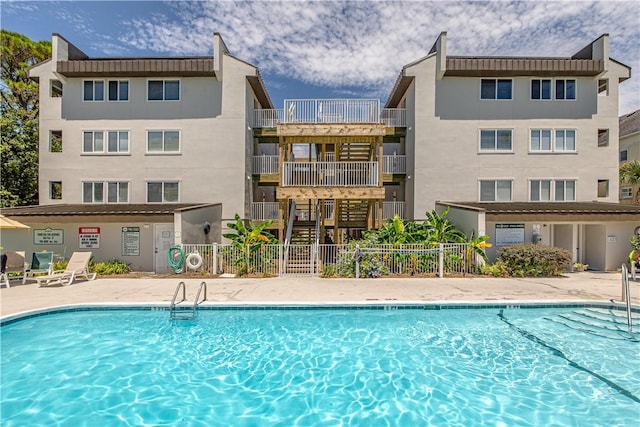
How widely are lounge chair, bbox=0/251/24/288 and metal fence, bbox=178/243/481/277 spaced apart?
20.5ft

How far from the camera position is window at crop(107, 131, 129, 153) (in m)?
18.8

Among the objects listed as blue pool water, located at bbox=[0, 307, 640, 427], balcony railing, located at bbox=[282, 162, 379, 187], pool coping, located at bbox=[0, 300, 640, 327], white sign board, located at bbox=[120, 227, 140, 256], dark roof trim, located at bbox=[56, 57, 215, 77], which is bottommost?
blue pool water, located at bbox=[0, 307, 640, 427]

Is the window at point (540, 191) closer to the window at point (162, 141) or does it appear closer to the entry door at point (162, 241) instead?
the entry door at point (162, 241)

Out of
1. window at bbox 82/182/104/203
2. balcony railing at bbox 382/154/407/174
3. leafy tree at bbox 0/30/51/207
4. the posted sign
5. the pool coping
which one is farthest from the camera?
leafy tree at bbox 0/30/51/207

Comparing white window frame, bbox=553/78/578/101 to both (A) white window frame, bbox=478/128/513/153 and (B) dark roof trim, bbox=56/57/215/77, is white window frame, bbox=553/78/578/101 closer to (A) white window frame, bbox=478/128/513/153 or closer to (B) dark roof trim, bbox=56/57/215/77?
(A) white window frame, bbox=478/128/513/153

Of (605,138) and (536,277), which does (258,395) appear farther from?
(605,138)

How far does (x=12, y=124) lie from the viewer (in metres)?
21.9

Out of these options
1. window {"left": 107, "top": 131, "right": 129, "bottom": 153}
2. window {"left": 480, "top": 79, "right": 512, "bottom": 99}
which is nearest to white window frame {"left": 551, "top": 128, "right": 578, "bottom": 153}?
window {"left": 480, "top": 79, "right": 512, "bottom": 99}

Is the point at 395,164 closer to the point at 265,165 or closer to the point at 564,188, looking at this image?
the point at 265,165

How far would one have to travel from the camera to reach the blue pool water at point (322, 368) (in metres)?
5.20

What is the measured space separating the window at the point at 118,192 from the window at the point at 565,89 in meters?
25.9

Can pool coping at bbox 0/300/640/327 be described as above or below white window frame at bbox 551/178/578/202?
below

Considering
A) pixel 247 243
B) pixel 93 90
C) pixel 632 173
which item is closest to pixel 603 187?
pixel 632 173

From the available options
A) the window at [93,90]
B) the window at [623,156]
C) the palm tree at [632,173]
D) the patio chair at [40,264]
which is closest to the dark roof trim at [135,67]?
the window at [93,90]
